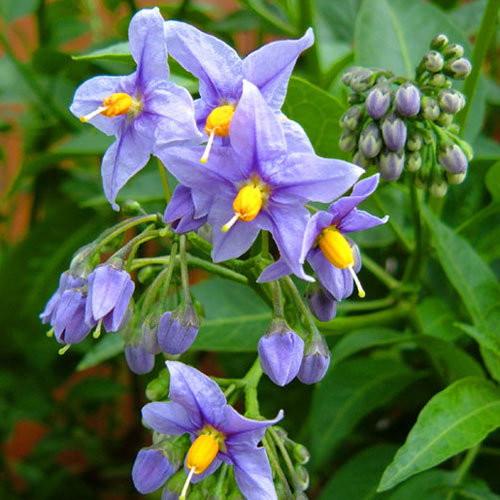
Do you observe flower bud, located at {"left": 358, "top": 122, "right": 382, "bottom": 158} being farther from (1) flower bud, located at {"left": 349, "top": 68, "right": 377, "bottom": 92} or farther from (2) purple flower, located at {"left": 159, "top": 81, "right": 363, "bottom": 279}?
(2) purple flower, located at {"left": 159, "top": 81, "right": 363, "bottom": 279}

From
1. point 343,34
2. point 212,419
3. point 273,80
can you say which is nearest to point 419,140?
point 273,80

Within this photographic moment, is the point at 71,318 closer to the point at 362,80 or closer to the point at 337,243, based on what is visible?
the point at 337,243

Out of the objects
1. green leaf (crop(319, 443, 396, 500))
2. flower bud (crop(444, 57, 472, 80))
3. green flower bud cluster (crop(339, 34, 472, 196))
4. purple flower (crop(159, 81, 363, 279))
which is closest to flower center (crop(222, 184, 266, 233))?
purple flower (crop(159, 81, 363, 279))

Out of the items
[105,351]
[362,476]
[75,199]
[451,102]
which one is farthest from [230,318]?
[75,199]

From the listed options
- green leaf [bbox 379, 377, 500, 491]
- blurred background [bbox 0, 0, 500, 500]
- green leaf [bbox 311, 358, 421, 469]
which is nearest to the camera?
green leaf [bbox 379, 377, 500, 491]

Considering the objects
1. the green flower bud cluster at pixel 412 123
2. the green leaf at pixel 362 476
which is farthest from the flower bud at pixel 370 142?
the green leaf at pixel 362 476

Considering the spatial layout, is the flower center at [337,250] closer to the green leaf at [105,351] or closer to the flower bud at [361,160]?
the flower bud at [361,160]

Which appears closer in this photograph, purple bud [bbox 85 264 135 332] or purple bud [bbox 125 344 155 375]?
purple bud [bbox 85 264 135 332]
